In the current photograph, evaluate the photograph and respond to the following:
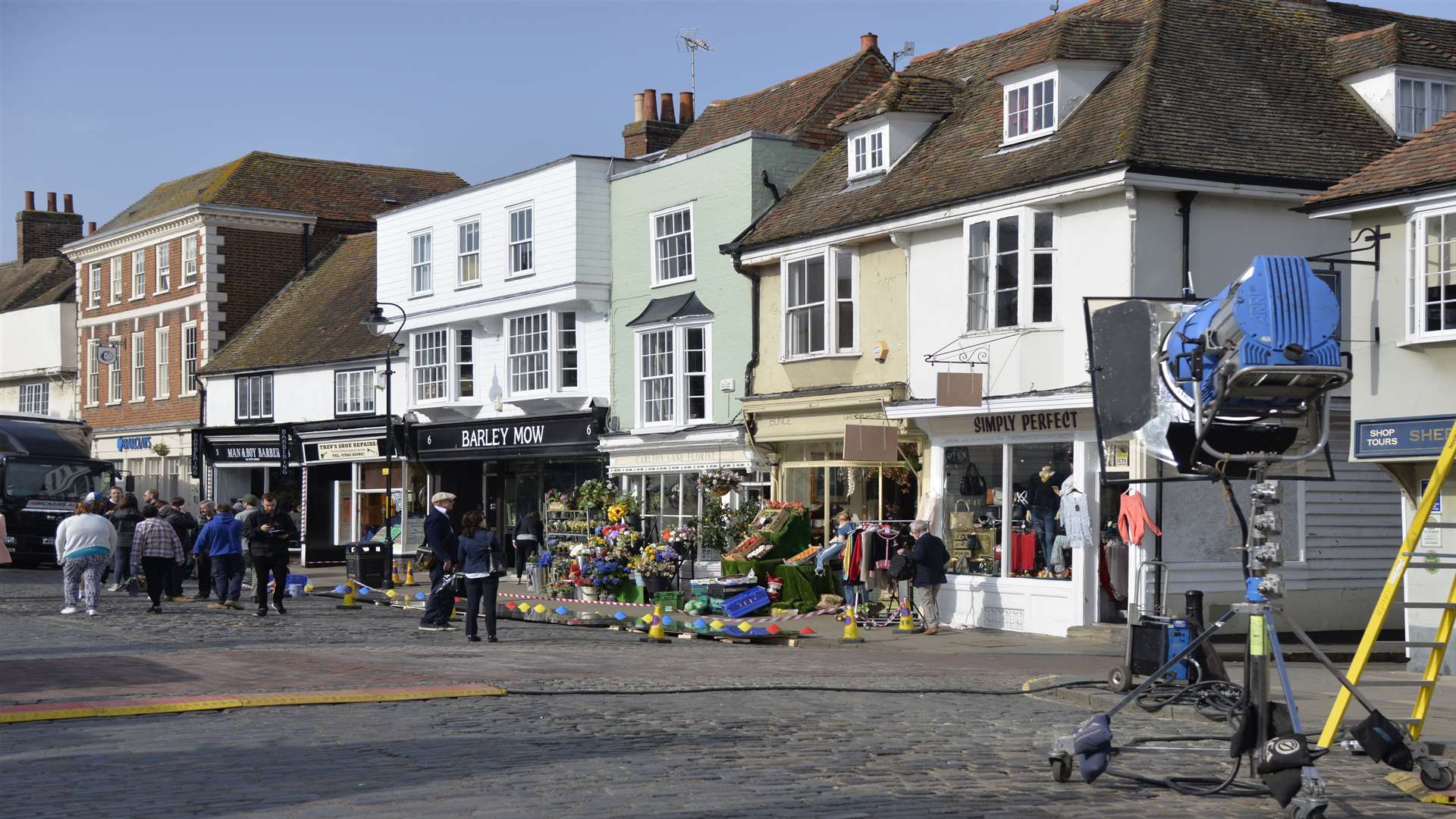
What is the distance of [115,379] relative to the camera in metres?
51.2

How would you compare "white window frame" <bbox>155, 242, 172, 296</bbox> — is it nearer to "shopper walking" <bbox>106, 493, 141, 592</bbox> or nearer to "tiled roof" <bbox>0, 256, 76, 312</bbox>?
"tiled roof" <bbox>0, 256, 76, 312</bbox>

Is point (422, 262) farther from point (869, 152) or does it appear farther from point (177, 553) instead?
point (177, 553)

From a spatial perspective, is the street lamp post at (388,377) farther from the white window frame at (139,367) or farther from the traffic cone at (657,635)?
the white window frame at (139,367)

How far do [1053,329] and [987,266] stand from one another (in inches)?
61.1

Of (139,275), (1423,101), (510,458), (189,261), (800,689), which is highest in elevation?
(189,261)

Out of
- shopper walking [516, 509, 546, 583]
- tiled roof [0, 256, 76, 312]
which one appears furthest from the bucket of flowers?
tiled roof [0, 256, 76, 312]

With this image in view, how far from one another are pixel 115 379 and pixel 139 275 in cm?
377

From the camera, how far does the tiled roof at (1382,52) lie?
22.9m

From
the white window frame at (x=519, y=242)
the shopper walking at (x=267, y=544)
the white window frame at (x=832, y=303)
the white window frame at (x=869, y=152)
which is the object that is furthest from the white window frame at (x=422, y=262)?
the shopper walking at (x=267, y=544)

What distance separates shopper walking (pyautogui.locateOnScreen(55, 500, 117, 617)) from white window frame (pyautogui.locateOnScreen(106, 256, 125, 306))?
30.1m

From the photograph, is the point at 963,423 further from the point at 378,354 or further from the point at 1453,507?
the point at 378,354

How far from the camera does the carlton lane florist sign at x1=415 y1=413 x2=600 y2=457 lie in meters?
32.6

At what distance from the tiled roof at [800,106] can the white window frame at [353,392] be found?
10991 mm

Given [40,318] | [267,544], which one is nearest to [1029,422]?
[267,544]
